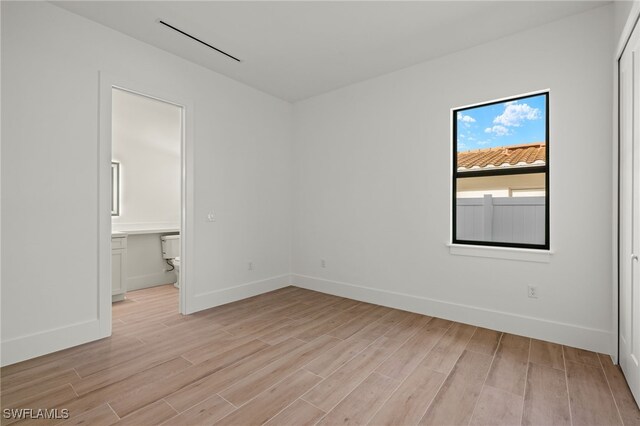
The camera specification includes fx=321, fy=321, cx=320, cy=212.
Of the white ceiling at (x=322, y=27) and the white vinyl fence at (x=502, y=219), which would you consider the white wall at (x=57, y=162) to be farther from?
the white vinyl fence at (x=502, y=219)

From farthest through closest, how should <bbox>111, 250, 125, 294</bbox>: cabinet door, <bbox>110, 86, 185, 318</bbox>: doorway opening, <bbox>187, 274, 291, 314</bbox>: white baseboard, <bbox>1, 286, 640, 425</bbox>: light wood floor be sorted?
<bbox>110, 86, 185, 318</bbox>: doorway opening → <bbox>111, 250, 125, 294</bbox>: cabinet door → <bbox>187, 274, 291, 314</bbox>: white baseboard → <bbox>1, 286, 640, 425</bbox>: light wood floor

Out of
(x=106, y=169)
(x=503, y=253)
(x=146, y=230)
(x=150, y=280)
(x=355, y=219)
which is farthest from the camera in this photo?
(x=150, y=280)

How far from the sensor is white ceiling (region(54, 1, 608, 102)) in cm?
265

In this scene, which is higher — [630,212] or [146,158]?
[146,158]

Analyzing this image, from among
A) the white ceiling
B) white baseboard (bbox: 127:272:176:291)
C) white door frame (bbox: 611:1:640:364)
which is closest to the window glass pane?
white door frame (bbox: 611:1:640:364)

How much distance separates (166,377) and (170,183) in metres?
3.95

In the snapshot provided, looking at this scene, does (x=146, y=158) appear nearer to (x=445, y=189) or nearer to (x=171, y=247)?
(x=171, y=247)

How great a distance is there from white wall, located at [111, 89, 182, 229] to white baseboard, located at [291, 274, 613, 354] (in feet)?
10.1

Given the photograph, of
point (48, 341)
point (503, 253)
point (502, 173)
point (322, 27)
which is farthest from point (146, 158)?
point (503, 253)

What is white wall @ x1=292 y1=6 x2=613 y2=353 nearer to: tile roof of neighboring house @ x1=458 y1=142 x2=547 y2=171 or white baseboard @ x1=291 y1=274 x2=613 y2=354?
white baseboard @ x1=291 y1=274 x2=613 y2=354

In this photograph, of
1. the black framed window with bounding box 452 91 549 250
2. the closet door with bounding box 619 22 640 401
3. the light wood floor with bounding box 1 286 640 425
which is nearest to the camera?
the light wood floor with bounding box 1 286 640 425

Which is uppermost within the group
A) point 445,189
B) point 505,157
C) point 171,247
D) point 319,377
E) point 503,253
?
point 505,157

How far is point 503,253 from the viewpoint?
3.09m

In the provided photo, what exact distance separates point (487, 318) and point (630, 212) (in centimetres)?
151
